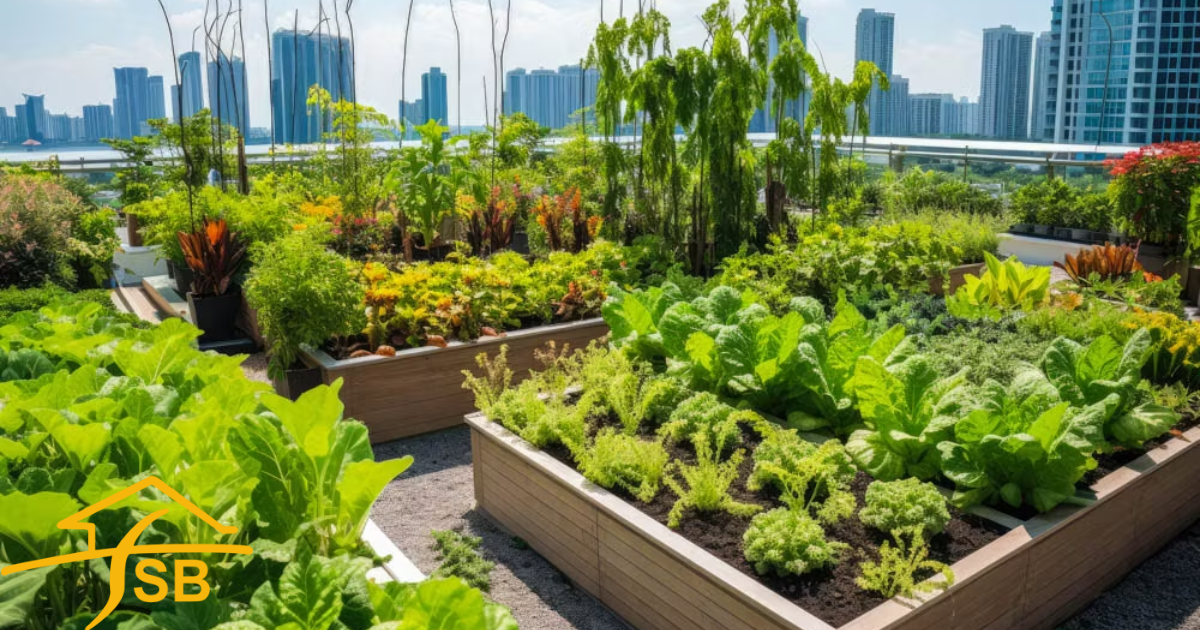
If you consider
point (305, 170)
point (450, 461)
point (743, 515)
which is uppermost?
point (305, 170)

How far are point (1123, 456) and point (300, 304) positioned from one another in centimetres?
406

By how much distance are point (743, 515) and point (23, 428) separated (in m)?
2.18

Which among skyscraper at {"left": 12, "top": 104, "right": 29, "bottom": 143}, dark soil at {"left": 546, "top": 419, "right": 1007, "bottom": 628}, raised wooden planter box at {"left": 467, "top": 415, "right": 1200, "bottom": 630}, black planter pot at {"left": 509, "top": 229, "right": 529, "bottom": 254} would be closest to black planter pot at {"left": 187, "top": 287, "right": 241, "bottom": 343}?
black planter pot at {"left": 509, "top": 229, "right": 529, "bottom": 254}

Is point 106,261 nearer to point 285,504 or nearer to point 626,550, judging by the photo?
point 626,550

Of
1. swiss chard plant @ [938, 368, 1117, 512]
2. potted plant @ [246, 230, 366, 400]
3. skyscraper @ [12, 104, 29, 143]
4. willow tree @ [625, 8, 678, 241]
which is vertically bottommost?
swiss chard plant @ [938, 368, 1117, 512]

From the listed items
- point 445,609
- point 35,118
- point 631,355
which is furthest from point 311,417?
point 35,118

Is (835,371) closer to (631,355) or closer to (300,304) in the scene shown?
(631,355)

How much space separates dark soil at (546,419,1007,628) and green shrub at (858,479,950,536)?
0.07m

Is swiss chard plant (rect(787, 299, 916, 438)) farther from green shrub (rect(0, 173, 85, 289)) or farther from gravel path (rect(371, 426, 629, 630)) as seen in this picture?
green shrub (rect(0, 173, 85, 289))

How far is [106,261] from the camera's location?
26.0ft

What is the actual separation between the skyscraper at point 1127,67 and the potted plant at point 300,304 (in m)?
14.3

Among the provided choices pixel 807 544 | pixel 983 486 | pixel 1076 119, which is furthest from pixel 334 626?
pixel 1076 119

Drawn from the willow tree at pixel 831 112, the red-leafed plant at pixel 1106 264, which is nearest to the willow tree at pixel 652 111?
the willow tree at pixel 831 112

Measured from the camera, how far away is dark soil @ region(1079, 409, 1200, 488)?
3.44 metres
